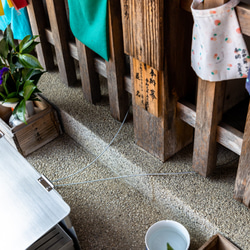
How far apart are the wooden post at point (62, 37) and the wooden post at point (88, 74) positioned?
0.71 ft

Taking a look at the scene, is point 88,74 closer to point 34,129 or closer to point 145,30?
point 34,129

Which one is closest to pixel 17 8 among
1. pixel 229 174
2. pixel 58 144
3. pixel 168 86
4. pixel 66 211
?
pixel 58 144

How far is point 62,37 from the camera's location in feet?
8.32

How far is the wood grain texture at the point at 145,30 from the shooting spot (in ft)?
5.09

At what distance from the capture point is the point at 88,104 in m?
2.60

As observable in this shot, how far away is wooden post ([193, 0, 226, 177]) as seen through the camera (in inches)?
64.3

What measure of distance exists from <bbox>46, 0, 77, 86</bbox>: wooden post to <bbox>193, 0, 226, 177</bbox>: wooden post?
4.08 feet

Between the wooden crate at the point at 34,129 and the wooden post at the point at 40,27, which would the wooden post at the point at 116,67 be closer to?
the wooden crate at the point at 34,129

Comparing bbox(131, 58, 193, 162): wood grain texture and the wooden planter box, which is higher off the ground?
bbox(131, 58, 193, 162): wood grain texture

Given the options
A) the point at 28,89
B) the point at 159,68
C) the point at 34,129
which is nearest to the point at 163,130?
the point at 159,68

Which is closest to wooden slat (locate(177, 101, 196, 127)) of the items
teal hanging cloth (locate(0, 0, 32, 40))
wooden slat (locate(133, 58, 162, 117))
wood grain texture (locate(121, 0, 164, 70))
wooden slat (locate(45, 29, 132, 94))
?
wooden slat (locate(133, 58, 162, 117))

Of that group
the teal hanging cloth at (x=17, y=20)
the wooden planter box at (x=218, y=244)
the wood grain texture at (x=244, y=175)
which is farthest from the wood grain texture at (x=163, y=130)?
the teal hanging cloth at (x=17, y=20)

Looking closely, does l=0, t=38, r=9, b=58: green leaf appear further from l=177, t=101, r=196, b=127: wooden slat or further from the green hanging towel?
l=177, t=101, r=196, b=127: wooden slat

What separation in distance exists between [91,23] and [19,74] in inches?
24.9
